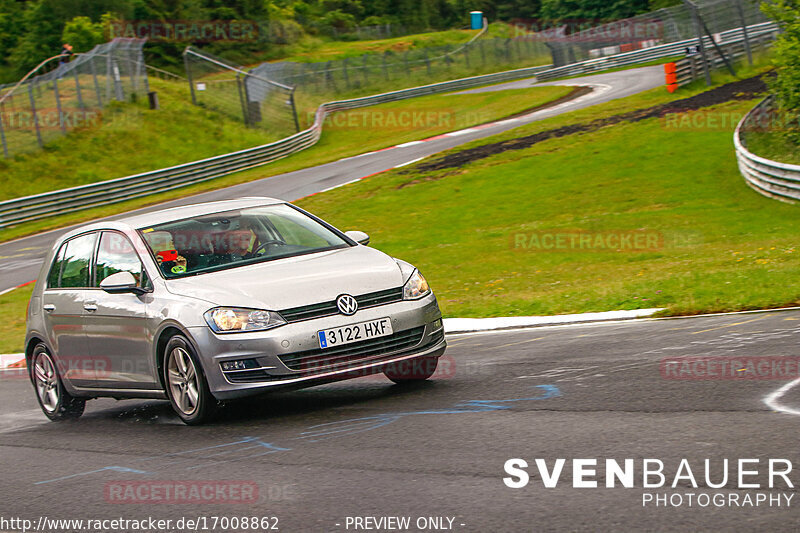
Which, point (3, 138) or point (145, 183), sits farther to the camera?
point (145, 183)

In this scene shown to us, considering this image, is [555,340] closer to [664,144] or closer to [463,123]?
[664,144]

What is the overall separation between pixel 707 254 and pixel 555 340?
774cm

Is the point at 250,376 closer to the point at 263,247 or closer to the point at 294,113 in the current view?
the point at 263,247

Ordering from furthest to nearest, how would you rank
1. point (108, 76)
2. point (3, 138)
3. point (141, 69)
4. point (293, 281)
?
point (141, 69) < point (108, 76) < point (3, 138) < point (293, 281)

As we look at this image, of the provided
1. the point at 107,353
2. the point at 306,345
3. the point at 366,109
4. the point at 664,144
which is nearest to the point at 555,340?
the point at 306,345

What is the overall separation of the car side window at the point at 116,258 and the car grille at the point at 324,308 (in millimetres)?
1472

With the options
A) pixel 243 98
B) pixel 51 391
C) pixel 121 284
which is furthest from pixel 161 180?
pixel 121 284

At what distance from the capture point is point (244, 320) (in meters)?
6.77

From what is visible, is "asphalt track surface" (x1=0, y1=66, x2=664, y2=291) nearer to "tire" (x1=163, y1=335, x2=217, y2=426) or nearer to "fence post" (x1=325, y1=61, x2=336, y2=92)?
"tire" (x1=163, y1=335, x2=217, y2=426)

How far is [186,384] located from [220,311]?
2.30 feet

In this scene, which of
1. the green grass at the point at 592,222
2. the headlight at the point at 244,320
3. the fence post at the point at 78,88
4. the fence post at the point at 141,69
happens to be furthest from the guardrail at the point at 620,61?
the headlight at the point at 244,320

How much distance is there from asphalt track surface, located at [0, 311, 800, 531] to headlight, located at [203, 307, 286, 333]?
710mm

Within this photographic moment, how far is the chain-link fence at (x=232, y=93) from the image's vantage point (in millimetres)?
48094

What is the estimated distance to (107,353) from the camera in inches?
313
